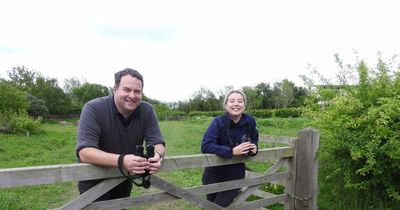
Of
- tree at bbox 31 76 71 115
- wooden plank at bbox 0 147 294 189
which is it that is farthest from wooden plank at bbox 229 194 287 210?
tree at bbox 31 76 71 115

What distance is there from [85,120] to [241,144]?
1626mm

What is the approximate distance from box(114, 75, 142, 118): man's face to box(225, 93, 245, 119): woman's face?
1.22 meters

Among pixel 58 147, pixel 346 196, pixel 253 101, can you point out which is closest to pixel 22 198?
pixel 346 196

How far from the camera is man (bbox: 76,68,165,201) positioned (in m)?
Answer: 2.95

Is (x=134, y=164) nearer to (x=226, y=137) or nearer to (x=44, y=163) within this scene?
(x=226, y=137)

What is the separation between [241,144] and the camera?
3.93m

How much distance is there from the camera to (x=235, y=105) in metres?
4.14

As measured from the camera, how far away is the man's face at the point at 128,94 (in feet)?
10.7

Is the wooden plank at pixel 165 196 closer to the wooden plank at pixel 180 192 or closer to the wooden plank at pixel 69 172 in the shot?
the wooden plank at pixel 180 192

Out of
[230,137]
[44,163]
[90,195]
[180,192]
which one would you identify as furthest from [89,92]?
[90,195]

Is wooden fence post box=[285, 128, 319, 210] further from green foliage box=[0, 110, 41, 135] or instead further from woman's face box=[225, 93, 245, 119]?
green foliage box=[0, 110, 41, 135]

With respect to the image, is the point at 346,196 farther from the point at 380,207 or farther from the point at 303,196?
the point at 303,196

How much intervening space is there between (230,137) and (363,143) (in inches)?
70.6


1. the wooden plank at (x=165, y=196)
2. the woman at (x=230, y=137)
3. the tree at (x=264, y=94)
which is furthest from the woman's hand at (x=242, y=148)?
the tree at (x=264, y=94)
